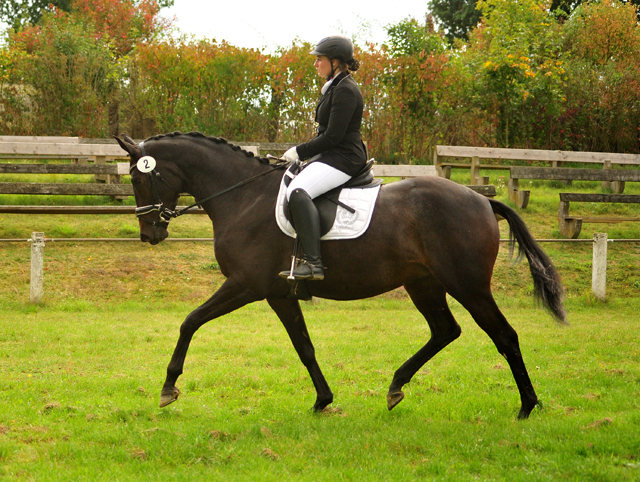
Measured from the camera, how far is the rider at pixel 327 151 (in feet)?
17.6

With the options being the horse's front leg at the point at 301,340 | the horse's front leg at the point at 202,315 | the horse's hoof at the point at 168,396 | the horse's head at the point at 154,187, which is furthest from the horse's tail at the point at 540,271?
the horse's hoof at the point at 168,396

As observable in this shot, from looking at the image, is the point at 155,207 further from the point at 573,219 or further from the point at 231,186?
the point at 573,219

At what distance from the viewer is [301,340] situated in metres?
5.90

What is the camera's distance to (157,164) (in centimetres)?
591

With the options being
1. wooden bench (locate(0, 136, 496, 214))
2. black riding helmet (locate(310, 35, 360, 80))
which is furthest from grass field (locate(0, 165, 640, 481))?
black riding helmet (locate(310, 35, 360, 80))

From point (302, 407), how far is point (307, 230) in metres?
1.75

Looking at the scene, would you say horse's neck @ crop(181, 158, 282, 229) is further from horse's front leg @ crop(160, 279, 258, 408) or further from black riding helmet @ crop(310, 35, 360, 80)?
black riding helmet @ crop(310, 35, 360, 80)

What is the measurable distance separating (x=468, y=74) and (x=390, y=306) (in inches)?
459

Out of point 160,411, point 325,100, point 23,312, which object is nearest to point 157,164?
point 325,100

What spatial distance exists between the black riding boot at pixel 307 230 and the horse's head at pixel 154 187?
1.29 m

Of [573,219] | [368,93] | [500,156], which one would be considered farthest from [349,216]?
[368,93]

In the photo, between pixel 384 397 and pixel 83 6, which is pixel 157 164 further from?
pixel 83 6

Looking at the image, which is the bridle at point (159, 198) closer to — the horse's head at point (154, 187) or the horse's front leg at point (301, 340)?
the horse's head at point (154, 187)

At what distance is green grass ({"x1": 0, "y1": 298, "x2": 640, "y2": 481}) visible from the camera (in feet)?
14.8
